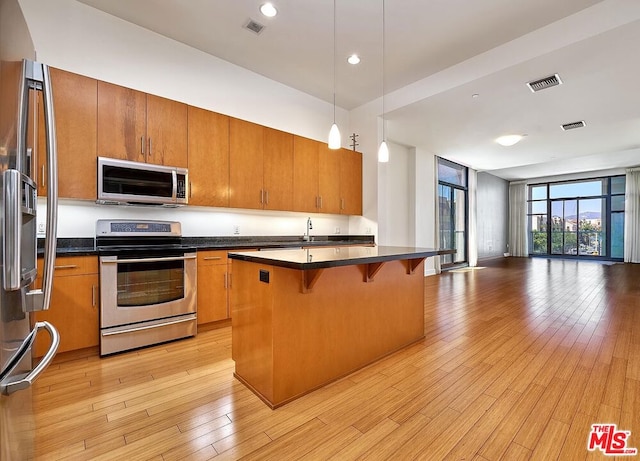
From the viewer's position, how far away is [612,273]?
24.8ft

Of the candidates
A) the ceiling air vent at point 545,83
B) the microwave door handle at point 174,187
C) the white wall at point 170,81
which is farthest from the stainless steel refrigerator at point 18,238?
the ceiling air vent at point 545,83

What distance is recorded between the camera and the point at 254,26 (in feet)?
11.0

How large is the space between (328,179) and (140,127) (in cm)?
270

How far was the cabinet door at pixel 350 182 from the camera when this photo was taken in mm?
5156

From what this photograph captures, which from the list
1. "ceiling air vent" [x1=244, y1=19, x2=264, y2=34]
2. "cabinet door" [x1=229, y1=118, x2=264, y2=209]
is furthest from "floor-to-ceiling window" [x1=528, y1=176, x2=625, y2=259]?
"ceiling air vent" [x1=244, y1=19, x2=264, y2=34]

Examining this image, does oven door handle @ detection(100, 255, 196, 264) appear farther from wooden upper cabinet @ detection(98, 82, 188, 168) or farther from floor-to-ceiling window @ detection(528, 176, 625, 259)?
floor-to-ceiling window @ detection(528, 176, 625, 259)

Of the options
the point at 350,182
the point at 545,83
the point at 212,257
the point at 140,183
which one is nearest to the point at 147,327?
the point at 212,257

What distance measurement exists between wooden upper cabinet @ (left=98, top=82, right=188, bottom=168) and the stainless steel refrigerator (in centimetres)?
206

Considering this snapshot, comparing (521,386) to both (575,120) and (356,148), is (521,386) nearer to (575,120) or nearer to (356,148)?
(356,148)

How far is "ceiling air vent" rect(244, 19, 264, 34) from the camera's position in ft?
10.8

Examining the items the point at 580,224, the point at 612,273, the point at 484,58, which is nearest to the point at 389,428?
the point at 484,58

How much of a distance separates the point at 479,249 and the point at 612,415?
9419 millimetres

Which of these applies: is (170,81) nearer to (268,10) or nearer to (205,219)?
(268,10)

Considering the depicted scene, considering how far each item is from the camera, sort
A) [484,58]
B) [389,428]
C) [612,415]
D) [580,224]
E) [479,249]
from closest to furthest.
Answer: [389,428], [612,415], [484,58], [479,249], [580,224]
